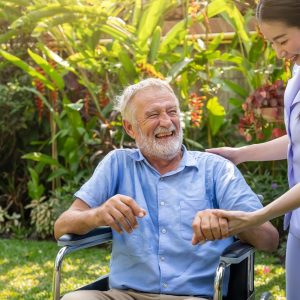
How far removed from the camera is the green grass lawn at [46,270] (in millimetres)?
4586

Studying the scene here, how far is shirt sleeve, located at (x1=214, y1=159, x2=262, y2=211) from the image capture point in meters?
2.79

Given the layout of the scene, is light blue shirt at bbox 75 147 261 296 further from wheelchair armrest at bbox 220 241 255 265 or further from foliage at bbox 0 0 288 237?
foliage at bbox 0 0 288 237

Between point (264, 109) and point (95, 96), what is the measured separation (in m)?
1.45

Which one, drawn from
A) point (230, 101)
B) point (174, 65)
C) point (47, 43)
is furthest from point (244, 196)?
point (47, 43)

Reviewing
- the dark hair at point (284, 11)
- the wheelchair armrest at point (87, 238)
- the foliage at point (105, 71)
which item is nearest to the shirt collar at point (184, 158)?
the wheelchair armrest at point (87, 238)

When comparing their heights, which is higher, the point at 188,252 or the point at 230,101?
the point at 230,101

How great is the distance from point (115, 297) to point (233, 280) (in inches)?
17.3

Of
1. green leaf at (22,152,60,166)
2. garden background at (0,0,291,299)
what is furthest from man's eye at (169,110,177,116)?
green leaf at (22,152,60,166)

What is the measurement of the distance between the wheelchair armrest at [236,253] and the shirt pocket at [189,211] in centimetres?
27

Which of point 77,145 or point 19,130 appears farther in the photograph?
point 19,130

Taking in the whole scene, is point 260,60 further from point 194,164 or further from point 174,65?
point 194,164

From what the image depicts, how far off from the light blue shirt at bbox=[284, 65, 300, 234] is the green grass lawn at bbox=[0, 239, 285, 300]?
6.13 feet

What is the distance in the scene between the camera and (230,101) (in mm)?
5988

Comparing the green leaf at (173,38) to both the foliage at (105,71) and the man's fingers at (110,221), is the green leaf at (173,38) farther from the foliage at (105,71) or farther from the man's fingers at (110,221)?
the man's fingers at (110,221)
